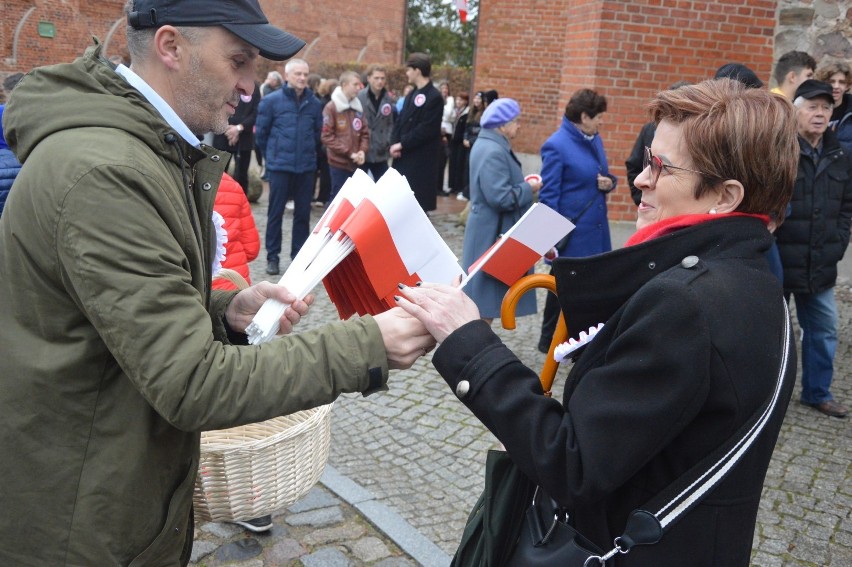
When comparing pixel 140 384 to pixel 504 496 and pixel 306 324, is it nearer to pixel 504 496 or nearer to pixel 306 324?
pixel 504 496

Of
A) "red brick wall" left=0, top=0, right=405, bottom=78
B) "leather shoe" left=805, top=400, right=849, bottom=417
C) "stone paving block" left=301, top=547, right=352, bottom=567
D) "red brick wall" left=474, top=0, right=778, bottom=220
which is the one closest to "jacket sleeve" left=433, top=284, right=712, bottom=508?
"stone paving block" left=301, top=547, right=352, bottom=567

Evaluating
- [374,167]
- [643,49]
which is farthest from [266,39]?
[374,167]

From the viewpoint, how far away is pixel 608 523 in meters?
1.68

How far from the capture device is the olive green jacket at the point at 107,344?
144 cm

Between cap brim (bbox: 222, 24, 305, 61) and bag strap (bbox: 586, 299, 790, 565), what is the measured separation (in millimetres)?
1256

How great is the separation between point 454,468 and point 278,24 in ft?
94.6

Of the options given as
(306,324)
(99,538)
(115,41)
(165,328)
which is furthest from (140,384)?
(115,41)

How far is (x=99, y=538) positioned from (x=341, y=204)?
94cm

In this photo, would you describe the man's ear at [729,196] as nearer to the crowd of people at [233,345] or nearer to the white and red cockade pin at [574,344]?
the crowd of people at [233,345]

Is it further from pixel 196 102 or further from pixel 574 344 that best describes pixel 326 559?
pixel 196 102

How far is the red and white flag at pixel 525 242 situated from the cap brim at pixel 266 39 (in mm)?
720

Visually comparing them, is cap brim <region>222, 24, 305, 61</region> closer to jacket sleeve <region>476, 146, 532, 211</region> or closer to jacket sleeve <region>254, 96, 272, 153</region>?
jacket sleeve <region>476, 146, 532, 211</region>

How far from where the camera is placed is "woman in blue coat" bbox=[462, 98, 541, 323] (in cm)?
605

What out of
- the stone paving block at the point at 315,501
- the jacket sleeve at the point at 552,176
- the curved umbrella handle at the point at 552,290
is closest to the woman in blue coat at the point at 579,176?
the jacket sleeve at the point at 552,176
